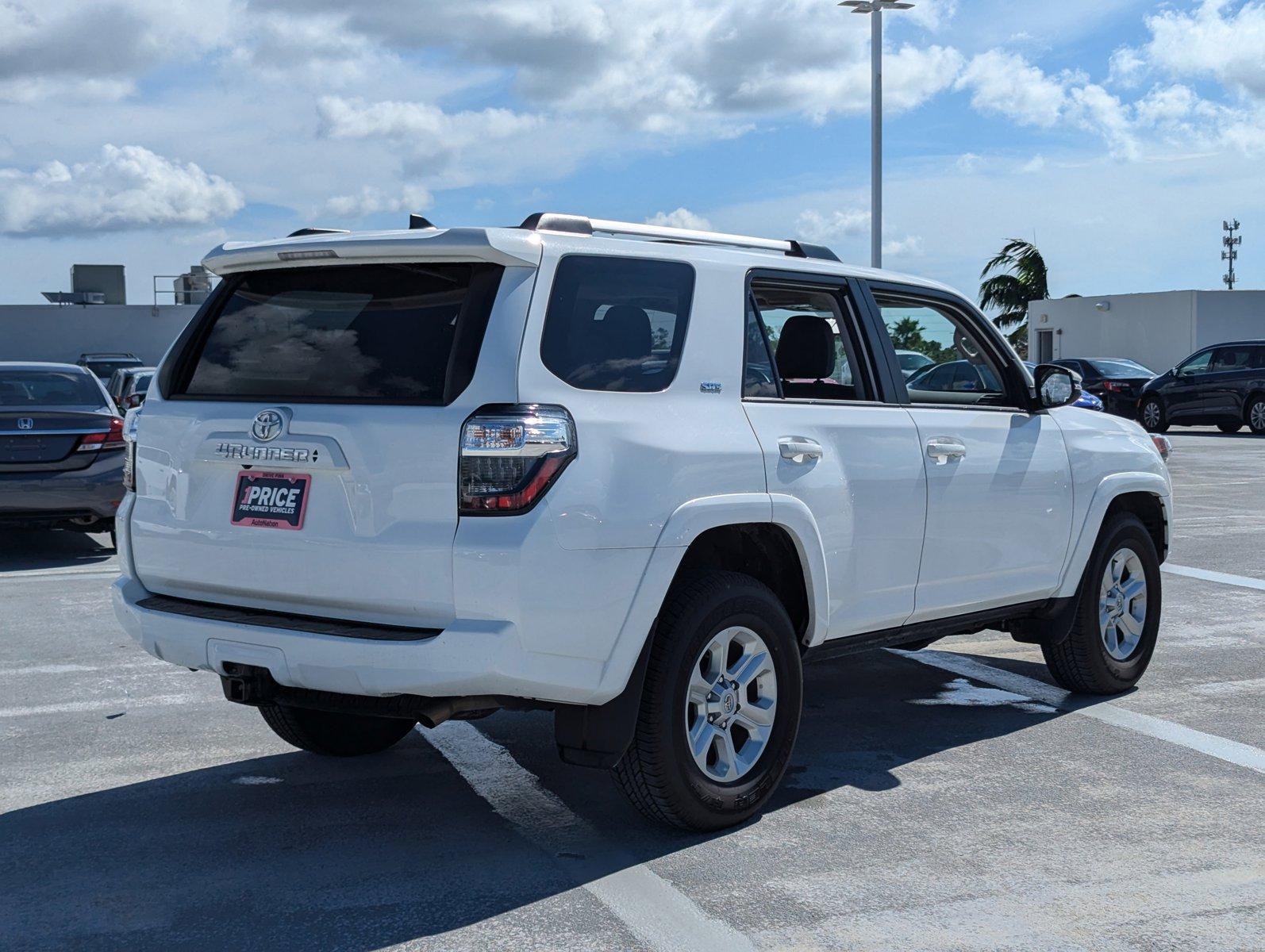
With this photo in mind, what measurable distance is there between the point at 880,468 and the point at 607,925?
2065 mm

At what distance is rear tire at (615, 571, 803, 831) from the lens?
180 inches

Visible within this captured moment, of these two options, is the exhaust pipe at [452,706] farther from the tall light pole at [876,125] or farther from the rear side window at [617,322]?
Result: the tall light pole at [876,125]

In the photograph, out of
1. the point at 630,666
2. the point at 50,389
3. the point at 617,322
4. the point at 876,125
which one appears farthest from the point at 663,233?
the point at 876,125

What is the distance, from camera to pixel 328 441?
14.4ft

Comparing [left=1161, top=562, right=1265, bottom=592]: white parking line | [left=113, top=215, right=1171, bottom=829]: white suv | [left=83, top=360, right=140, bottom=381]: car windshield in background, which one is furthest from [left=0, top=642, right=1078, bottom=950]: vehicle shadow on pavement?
[left=83, top=360, right=140, bottom=381]: car windshield in background

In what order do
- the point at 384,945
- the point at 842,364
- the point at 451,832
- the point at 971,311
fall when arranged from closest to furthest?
the point at 384,945
the point at 451,832
the point at 842,364
the point at 971,311

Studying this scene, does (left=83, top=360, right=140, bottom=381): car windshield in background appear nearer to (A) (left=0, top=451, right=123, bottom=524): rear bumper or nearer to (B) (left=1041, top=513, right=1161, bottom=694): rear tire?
(A) (left=0, top=451, right=123, bottom=524): rear bumper

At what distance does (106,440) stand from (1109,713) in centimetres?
785

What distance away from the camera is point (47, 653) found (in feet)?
25.3

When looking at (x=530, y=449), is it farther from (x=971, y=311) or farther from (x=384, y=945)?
(x=971, y=311)

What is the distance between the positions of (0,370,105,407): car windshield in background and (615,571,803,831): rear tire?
8.23m

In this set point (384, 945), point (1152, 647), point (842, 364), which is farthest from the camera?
point (1152, 647)

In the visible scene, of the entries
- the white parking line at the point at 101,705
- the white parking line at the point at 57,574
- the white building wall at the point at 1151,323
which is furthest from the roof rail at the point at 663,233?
the white building wall at the point at 1151,323

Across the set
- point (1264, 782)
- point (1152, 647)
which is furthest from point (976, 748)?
point (1152, 647)
